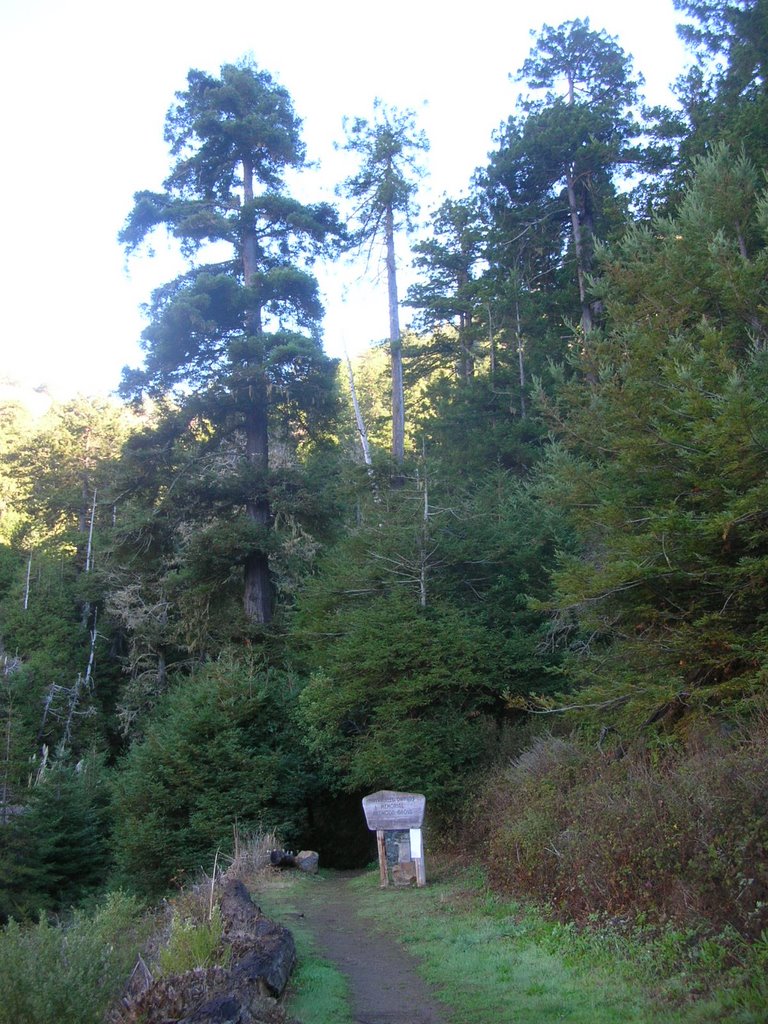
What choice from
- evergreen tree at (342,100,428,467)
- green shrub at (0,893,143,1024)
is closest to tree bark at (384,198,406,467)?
evergreen tree at (342,100,428,467)

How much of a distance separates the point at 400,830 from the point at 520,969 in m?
6.81

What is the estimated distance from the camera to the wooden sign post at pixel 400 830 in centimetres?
1427

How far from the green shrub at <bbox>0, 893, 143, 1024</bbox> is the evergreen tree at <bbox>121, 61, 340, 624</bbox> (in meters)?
19.5

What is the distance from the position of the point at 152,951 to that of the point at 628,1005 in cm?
508

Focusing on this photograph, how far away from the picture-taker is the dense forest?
38.0ft

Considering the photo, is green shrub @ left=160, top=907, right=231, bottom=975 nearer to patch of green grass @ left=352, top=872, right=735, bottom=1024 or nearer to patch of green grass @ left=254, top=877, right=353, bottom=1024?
patch of green grass @ left=254, top=877, right=353, bottom=1024

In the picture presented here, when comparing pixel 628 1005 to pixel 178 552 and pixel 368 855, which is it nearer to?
pixel 368 855

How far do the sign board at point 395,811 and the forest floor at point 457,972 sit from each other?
1506 mm

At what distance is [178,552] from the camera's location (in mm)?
29219

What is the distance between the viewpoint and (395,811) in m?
14.3

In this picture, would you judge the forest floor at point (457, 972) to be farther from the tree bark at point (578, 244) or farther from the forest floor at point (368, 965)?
the tree bark at point (578, 244)

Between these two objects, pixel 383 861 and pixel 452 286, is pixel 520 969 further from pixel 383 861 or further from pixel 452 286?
pixel 452 286

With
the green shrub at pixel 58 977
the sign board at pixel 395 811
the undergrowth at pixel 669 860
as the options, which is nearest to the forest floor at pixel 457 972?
the undergrowth at pixel 669 860

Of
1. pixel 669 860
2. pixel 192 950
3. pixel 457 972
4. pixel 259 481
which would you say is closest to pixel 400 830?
pixel 457 972
